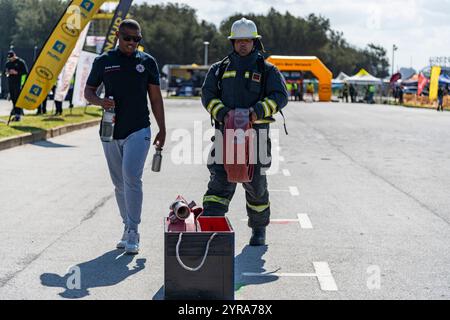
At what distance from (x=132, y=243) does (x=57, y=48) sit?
44.6 ft

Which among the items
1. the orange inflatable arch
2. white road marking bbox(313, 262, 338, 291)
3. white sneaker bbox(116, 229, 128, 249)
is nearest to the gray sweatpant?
white sneaker bbox(116, 229, 128, 249)

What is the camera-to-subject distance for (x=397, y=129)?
27.1 metres

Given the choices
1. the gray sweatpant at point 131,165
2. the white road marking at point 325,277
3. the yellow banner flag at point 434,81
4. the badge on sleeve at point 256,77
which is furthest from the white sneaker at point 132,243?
the yellow banner flag at point 434,81

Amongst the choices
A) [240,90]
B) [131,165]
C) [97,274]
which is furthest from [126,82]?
[97,274]

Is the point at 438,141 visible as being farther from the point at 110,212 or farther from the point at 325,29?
the point at 325,29

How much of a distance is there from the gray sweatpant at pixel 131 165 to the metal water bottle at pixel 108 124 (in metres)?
0.13

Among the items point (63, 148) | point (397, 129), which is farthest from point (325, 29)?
point (63, 148)

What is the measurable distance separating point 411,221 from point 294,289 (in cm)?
347

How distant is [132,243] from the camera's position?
7.14 meters

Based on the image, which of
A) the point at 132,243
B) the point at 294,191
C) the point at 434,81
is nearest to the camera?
the point at 132,243

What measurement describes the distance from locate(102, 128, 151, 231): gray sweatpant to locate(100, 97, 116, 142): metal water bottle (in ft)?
0.43

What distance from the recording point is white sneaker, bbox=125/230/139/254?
279 inches

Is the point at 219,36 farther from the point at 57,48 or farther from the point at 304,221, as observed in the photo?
the point at 304,221

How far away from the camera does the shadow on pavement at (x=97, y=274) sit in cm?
592
